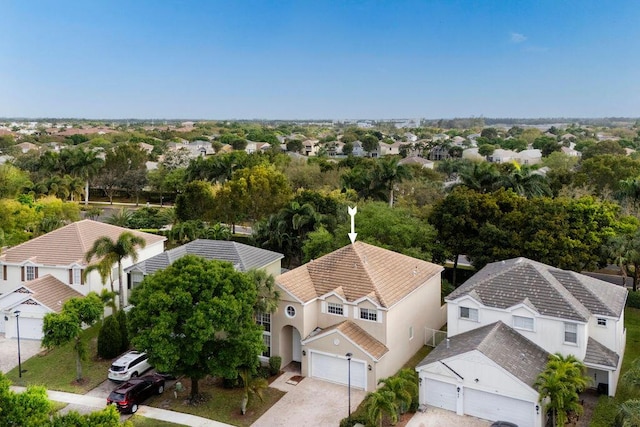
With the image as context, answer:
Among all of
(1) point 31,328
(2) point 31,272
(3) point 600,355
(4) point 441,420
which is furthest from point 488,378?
(2) point 31,272

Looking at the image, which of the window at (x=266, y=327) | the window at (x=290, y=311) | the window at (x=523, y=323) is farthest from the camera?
the window at (x=266, y=327)

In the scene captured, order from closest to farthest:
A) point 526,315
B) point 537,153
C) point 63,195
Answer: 1. point 526,315
2. point 63,195
3. point 537,153

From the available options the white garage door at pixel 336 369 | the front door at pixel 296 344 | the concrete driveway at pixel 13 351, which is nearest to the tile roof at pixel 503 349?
the white garage door at pixel 336 369

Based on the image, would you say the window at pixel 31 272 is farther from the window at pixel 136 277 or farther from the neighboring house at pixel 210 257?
the window at pixel 136 277

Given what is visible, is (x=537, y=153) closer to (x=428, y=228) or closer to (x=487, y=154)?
(x=487, y=154)

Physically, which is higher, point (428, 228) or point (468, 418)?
point (428, 228)

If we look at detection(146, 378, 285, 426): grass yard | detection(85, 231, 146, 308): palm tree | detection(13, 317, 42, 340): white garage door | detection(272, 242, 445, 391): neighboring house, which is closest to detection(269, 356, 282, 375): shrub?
detection(272, 242, 445, 391): neighboring house

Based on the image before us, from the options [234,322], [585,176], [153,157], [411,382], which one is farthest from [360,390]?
[153,157]
